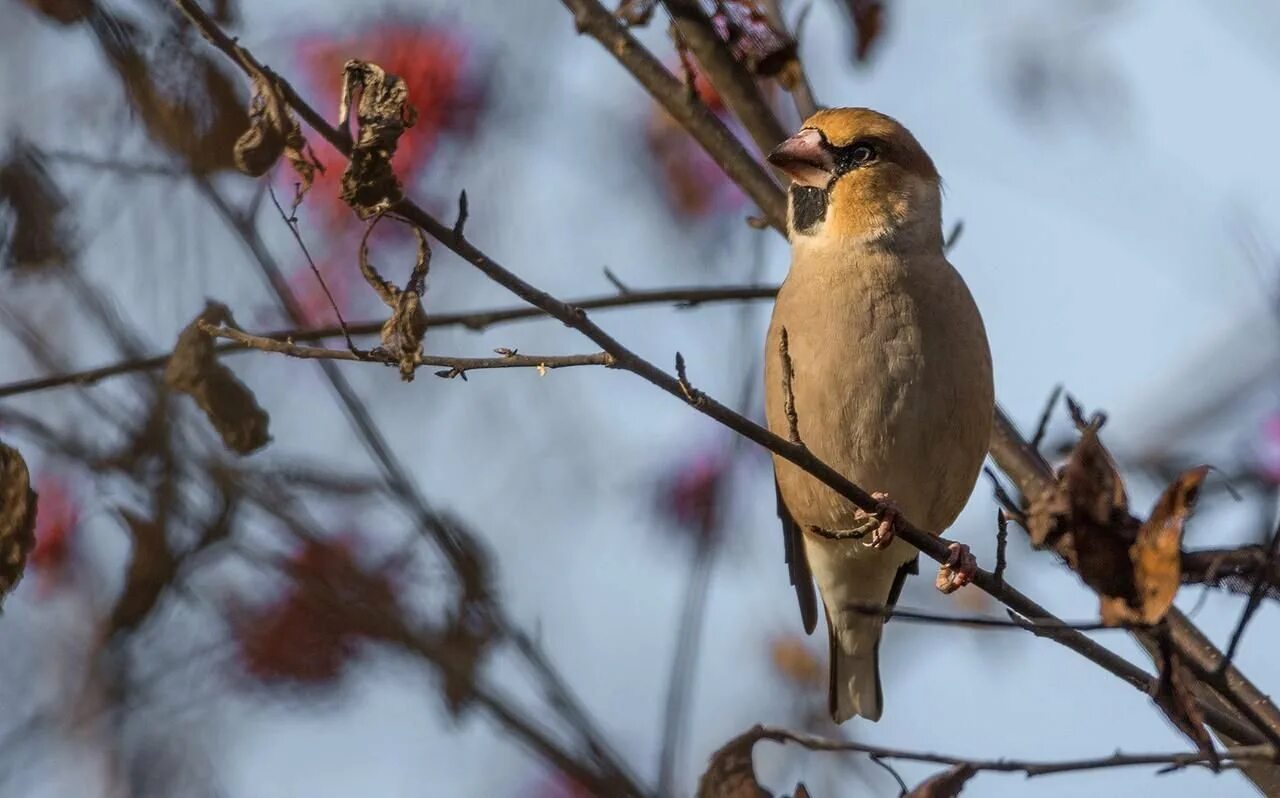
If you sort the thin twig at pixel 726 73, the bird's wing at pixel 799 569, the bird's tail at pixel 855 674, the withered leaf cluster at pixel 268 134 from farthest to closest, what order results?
the bird's tail at pixel 855 674 → the bird's wing at pixel 799 569 → the thin twig at pixel 726 73 → the withered leaf cluster at pixel 268 134

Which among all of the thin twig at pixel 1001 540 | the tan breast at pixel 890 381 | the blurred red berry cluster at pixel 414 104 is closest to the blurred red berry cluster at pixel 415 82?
the blurred red berry cluster at pixel 414 104

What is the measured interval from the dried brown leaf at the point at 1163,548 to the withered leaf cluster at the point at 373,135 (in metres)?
A: 1.19

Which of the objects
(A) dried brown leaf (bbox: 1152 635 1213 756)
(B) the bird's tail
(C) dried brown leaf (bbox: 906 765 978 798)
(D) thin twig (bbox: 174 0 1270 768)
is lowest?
(A) dried brown leaf (bbox: 1152 635 1213 756)

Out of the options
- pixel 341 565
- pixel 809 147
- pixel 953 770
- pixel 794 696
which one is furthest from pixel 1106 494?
pixel 794 696

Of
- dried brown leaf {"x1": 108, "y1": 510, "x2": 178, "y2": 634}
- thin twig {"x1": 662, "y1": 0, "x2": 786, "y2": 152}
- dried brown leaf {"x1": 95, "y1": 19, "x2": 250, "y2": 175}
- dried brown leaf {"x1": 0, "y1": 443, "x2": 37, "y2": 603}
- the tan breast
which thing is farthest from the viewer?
thin twig {"x1": 662, "y1": 0, "x2": 786, "y2": 152}

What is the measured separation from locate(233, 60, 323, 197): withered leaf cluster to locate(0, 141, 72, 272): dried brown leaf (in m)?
1.21

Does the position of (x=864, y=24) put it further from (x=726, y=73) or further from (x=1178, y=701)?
(x=1178, y=701)

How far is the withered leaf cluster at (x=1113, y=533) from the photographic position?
2.01 metres

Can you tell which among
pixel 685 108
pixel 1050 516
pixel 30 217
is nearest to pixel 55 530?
pixel 30 217

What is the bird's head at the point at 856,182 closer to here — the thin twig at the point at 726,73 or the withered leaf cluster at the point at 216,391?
the thin twig at the point at 726,73

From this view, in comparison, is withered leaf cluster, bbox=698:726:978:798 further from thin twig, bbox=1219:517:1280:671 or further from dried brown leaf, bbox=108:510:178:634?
dried brown leaf, bbox=108:510:178:634

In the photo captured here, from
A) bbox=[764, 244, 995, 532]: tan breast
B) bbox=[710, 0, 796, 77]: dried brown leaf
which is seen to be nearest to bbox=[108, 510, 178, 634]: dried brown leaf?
bbox=[764, 244, 995, 532]: tan breast

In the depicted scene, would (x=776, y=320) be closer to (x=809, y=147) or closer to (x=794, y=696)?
(x=809, y=147)

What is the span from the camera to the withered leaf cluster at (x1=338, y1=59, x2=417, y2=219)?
225 cm
